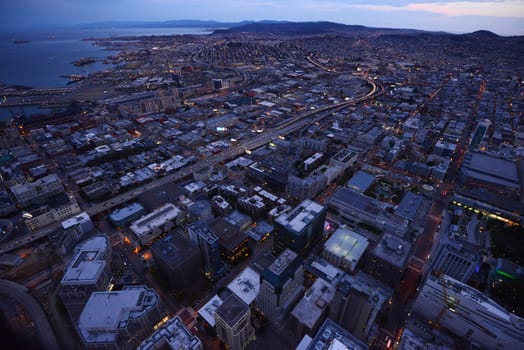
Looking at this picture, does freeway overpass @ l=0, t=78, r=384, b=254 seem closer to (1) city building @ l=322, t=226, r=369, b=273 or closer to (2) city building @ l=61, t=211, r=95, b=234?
(2) city building @ l=61, t=211, r=95, b=234

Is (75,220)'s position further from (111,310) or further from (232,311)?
(232,311)

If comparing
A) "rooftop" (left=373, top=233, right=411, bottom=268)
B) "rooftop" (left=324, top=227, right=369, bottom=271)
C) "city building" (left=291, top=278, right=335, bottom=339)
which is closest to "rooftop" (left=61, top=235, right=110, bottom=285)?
"city building" (left=291, top=278, right=335, bottom=339)

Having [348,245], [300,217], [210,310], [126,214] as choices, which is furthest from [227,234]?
[126,214]

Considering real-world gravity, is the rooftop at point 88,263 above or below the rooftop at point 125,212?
above

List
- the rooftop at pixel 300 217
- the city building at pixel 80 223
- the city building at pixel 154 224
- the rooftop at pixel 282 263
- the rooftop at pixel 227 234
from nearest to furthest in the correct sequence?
the rooftop at pixel 282 263, the rooftop at pixel 300 217, the rooftop at pixel 227 234, the city building at pixel 154 224, the city building at pixel 80 223

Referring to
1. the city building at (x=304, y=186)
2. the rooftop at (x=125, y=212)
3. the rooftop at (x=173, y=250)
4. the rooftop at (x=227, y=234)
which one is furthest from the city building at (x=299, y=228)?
the rooftop at (x=125, y=212)

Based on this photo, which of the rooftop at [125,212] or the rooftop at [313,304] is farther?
the rooftop at [125,212]

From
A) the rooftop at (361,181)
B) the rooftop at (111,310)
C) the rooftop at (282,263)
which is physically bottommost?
the rooftop at (111,310)

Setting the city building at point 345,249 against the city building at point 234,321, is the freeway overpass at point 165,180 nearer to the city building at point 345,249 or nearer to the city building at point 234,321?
the city building at point 234,321
